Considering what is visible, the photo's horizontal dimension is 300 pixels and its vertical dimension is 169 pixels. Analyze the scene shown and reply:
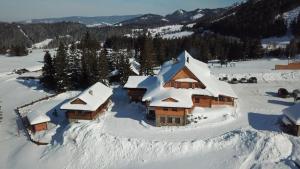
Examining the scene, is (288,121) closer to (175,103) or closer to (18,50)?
(175,103)

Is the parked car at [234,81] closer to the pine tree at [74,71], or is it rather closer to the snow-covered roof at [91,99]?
the snow-covered roof at [91,99]

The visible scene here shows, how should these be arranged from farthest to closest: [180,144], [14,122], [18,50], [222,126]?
[18,50]
[14,122]
[222,126]
[180,144]

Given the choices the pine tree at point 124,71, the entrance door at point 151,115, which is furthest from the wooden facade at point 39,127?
the pine tree at point 124,71

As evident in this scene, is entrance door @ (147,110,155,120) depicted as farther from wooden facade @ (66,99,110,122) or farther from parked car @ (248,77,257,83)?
parked car @ (248,77,257,83)

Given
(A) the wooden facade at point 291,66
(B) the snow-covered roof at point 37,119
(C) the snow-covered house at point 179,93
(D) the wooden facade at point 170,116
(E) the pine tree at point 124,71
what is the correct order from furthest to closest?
(A) the wooden facade at point 291,66
(E) the pine tree at point 124,71
(B) the snow-covered roof at point 37,119
(C) the snow-covered house at point 179,93
(D) the wooden facade at point 170,116

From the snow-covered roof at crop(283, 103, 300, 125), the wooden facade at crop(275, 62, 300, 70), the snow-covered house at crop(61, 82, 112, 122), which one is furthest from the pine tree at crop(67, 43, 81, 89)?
the wooden facade at crop(275, 62, 300, 70)

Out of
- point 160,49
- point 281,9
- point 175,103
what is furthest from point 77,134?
point 281,9
